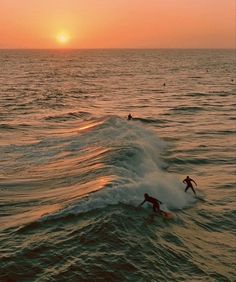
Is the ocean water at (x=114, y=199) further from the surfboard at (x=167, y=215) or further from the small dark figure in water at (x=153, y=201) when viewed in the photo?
the small dark figure in water at (x=153, y=201)

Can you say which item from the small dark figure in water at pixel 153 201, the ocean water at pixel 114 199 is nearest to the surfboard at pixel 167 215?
the ocean water at pixel 114 199

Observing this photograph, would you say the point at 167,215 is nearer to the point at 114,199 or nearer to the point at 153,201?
the point at 153,201

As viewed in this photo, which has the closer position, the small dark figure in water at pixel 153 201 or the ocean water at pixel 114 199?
the ocean water at pixel 114 199

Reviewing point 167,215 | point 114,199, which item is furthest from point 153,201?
point 114,199

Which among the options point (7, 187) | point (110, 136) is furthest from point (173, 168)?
point (7, 187)

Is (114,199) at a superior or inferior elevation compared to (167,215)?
superior

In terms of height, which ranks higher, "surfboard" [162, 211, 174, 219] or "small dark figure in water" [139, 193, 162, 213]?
"small dark figure in water" [139, 193, 162, 213]

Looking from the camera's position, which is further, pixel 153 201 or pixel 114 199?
pixel 114 199

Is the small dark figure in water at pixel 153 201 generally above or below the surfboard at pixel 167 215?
above

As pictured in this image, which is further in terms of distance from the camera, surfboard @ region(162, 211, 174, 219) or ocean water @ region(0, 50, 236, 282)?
surfboard @ region(162, 211, 174, 219)

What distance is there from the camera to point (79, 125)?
38.4 m

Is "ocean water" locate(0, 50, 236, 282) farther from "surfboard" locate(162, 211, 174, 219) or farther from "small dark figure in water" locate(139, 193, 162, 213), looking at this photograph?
"small dark figure in water" locate(139, 193, 162, 213)

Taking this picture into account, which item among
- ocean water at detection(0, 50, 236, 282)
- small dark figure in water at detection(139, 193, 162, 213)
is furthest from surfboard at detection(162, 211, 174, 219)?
small dark figure in water at detection(139, 193, 162, 213)

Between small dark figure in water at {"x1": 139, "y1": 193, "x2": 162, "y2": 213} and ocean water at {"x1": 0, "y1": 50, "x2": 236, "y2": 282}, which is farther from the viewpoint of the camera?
small dark figure in water at {"x1": 139, "y1": 193, "x2": 162, "y2": 213}
